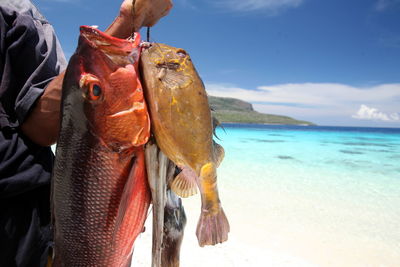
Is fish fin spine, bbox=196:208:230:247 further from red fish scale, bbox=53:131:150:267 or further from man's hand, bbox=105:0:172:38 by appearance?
man's hand, bbox=105:0:172:38

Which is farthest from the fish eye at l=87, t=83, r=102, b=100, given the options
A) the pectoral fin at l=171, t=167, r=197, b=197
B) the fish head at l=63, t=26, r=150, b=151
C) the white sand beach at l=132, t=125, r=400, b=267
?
the white sand beach at l=132, t=125, r=400, b=267

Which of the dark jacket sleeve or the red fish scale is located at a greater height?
the dark jacket sleeve

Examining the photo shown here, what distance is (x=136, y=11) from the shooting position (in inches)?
49.6

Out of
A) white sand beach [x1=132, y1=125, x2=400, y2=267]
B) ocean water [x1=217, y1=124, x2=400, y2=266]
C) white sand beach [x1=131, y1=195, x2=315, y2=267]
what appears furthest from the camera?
ocean water [x1=217, y1=124, x2=400, y2=266]

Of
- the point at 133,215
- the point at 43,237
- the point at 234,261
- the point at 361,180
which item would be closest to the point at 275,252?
the point at 234,261

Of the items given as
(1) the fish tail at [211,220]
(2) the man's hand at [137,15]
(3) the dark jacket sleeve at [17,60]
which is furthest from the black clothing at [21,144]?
(1) the fish tail at [211,220]

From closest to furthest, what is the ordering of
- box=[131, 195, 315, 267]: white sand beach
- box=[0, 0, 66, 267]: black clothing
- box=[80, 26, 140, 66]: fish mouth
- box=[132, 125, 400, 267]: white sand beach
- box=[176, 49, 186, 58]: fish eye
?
box=[80, 26, 140, 66]: fish mouth
box=[176, 49, 186, 58]: fish eye
box=[0, 0, 66, 267]: black clothing
box=[131, 195, 315, 267]: white sand beach
box=[132, 125, 400, 267]: white sand beach

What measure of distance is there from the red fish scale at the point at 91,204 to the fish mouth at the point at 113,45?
278mm

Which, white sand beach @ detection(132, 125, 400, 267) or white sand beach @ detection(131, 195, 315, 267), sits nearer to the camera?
white sand beach @ detection(131, 195, 315, 267)

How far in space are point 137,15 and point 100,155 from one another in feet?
2.07

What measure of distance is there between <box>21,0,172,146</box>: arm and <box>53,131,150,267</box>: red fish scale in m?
0.32

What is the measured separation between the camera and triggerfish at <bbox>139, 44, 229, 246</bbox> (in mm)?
978

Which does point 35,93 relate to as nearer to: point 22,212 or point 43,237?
point 22,212

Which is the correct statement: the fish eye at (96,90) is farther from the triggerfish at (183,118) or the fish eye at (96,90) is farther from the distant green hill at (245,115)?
A: the distant green hill at (245,115)
